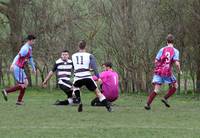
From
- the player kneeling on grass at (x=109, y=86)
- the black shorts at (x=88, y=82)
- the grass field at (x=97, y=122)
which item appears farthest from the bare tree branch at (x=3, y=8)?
the black shorts at (x=88, y=82)

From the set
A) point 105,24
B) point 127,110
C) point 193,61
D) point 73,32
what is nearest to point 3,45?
point 73,32

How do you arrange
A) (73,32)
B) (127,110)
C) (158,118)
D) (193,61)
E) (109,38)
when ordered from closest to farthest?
(158,118), (127,110), (193,61), (109,38), (73,32)

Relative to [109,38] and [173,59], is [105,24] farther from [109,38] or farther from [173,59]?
[173,59]

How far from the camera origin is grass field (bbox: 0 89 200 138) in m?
11.6

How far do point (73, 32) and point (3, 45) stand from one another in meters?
3.54

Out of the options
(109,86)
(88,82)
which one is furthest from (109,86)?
(88,82)

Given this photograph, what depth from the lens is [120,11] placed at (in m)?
27.5

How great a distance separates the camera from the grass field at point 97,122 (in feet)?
38.1

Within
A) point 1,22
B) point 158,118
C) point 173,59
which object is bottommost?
point 158,118

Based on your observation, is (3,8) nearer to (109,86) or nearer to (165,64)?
(109,86)

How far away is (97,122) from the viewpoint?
44.5 ft

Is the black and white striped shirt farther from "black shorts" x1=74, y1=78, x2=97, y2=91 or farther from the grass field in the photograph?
"black shorts" x1=74, y1=78, x2=97, y2=91

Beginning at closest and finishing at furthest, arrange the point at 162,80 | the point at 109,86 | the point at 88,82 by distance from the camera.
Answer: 1. the point at 88,82
2. the point at 162,80
3. the point at 109,86

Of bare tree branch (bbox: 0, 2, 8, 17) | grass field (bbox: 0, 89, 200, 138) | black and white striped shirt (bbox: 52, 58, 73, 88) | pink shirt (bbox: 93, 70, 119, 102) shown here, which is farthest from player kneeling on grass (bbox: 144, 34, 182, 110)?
bare tree branch (bbox: 0, 2, 8, 17)
